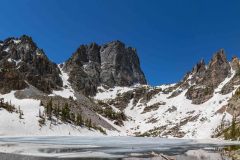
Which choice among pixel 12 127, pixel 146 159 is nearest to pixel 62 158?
pixel 146 159

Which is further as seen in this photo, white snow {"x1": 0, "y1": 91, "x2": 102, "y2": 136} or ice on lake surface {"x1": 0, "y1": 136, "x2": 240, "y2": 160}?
white snow {"x1": 0, "y1": 91, "x2": 102, "y2": 136}

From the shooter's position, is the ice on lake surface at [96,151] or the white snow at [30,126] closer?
the ice on lake surface at [96,151]

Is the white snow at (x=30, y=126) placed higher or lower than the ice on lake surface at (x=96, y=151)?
higher

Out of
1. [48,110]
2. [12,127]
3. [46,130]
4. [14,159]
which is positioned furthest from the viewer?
[48,110]

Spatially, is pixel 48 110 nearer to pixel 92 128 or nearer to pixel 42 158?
pixel 92 128

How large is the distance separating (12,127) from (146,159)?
374ft

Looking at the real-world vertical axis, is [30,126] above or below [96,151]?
above

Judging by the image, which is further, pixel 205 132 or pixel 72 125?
pixel 205 132

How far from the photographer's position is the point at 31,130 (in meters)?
145

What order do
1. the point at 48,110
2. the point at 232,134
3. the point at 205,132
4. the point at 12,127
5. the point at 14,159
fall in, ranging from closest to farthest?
the point at 14,159 → the point at 232,134 → the point at 12,127 → the point at 48,110 → the point at 205,132

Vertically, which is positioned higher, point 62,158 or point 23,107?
point 23,107

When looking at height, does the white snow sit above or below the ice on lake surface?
above

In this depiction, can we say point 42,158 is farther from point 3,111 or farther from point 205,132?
point 205,132

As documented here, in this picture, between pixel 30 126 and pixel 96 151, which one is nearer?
pixel 96 151
